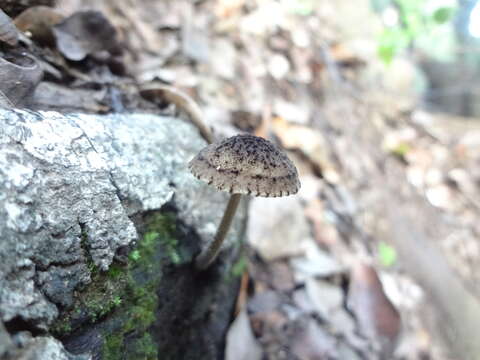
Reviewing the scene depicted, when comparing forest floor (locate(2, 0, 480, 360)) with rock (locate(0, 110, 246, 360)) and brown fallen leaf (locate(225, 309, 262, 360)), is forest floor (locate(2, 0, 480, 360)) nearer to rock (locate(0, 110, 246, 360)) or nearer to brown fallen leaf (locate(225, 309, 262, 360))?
brown fallen leaf (locate(225, 309, 262, 360))

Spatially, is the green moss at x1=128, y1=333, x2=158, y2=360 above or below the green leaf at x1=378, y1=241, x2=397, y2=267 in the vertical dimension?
above

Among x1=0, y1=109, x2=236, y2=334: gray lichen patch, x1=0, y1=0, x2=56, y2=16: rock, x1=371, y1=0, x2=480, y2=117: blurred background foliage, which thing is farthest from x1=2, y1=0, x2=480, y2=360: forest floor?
x1=371, y1=0, x2=480, y2=117: blurred background foliage

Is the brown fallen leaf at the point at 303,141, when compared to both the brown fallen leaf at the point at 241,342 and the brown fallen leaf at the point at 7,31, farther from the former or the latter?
the brown fallen leaf at the point at 7,31

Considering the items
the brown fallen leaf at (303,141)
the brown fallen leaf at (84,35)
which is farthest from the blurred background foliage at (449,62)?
the brown fallen leaf at (84,35)

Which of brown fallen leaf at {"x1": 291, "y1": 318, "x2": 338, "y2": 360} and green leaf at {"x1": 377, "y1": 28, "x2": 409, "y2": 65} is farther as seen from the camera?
green leaf at {"x1": 377, "y1": 28, "x2": 409, "y2": 65}

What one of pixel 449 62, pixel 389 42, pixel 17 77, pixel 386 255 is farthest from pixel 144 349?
pixel 449 62
